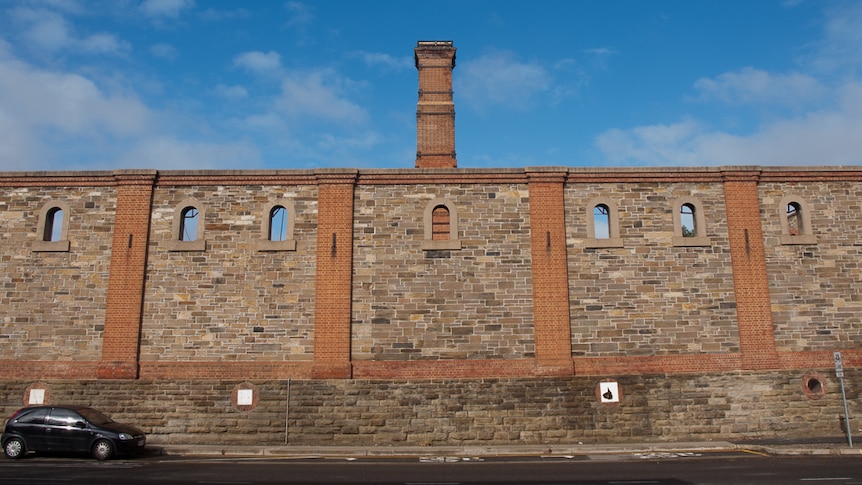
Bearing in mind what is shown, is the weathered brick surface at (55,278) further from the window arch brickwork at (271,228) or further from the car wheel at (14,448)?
the window arch brickwork at (271,228)

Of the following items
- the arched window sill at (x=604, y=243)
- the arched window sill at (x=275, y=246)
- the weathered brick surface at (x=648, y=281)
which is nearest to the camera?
the weathered brick surface at (x=648, y=281)

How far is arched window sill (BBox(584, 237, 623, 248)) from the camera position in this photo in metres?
18.5

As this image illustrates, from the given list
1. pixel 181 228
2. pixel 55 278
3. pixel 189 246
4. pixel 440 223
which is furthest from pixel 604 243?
pixel 55 278

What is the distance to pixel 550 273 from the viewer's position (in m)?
18.2

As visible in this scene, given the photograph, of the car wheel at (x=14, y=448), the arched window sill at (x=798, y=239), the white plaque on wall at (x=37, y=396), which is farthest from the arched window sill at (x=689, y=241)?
the white plaque on wall at (x=37, y=396)

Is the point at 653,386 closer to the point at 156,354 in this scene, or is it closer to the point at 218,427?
the point at 218,427

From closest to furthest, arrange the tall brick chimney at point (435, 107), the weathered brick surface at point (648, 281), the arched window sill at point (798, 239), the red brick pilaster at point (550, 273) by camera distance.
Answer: the red brick pilaster at point (550, 273) → the weathered brick surface at point (648, 281) → the arched window sill at point (798, 239) → the tall brick chimney at point (435, 107)

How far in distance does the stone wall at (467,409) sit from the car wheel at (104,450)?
2248 millimetres

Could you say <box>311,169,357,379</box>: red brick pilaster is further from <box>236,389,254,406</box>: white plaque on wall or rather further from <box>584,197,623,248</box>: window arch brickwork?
<box>584,197,623,248</box>: window arch brickwork

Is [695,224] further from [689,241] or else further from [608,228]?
[608,228]

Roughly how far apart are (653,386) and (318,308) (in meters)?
9.80

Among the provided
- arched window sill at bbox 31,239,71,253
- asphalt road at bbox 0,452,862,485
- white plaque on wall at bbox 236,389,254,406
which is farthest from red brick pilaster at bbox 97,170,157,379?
asphalt road at bbox 0,452,862,485

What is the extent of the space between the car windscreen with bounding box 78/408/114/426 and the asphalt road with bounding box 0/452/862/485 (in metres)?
0.89

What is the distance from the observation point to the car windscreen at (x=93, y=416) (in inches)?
588
